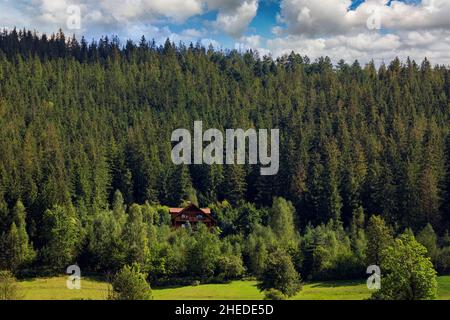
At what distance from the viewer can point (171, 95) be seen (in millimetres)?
145875

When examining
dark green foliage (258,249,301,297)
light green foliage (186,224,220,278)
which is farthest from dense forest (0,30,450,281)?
dark green foliage (258,249,301,297)

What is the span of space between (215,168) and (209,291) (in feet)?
146

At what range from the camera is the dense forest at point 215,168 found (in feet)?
200

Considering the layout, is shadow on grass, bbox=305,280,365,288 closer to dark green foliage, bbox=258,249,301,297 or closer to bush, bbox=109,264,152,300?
dark green foliage, bbox=258,249,301,297

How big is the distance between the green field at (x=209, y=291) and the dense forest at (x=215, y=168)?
3.37m

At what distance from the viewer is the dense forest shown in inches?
2400

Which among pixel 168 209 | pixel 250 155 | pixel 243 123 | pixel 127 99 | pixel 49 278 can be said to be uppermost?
pixel 127 99

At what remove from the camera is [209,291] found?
52812 millimetres

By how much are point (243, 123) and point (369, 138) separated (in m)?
28.4

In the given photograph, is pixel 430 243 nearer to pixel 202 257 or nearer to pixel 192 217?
pixel 202 257

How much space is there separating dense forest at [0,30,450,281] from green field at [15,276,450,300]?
337 centimetres

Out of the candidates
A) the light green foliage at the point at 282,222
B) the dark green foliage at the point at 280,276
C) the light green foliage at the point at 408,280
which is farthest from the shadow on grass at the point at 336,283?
the light green foliage at the point at 408,280
